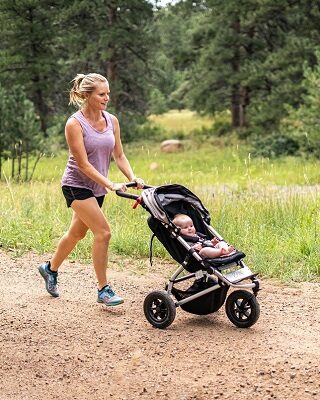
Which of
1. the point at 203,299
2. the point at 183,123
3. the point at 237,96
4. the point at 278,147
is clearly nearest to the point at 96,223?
the point at 203,299

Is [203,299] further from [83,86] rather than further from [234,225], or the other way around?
[234,225]

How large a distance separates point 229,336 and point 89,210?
1592mm

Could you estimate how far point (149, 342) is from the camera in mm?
5336

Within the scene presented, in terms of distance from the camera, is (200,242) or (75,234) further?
(75,234)

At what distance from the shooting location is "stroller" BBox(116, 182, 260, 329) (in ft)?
17.6

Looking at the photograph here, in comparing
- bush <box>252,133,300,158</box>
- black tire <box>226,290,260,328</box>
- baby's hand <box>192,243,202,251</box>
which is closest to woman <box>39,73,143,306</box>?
baby's hand <box>192,243,202,251</box>

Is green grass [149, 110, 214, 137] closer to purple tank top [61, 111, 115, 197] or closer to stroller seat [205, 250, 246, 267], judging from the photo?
purple tank top [61, 111, 115, 197]

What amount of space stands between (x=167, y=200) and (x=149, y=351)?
4.27ft

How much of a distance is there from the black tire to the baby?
0.35 metres

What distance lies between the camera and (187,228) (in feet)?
18.6

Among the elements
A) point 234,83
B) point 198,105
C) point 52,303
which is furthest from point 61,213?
point 198,105

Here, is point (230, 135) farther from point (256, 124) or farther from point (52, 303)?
point (52, 303)

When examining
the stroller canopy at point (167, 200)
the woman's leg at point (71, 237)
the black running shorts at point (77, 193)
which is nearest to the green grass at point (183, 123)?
the woman's leg at point (71, 237)

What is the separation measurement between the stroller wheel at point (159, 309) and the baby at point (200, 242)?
48cm
